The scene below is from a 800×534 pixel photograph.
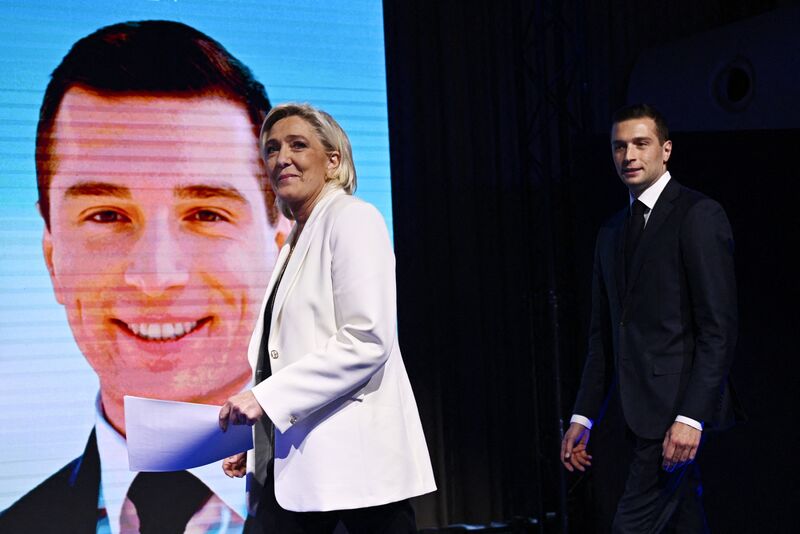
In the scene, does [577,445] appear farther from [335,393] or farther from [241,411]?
[241,411]

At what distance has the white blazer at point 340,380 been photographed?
6.29 ft

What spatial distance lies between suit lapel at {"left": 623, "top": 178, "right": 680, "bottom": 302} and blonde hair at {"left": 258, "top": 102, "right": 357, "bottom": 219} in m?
0.89

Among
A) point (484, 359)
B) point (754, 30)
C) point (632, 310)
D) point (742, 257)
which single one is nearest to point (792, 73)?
point (754, 30)

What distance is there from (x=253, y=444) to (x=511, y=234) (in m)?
3.28

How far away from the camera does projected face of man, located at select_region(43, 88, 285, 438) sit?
4.48m

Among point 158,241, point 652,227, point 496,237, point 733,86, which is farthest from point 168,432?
point 733,86

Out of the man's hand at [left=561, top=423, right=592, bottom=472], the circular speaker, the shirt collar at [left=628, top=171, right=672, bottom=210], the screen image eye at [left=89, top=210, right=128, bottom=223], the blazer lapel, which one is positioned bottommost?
the man's hand at [left=561, top=423, right=592, bottom=472]

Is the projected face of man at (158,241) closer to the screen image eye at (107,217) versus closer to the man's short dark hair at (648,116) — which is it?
the screen image eye at (107,217)

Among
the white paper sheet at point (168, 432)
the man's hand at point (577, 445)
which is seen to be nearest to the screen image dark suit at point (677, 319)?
the man's hand at point (577, 445)

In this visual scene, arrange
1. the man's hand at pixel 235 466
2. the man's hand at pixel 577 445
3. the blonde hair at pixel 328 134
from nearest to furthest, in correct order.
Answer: the blonde hair at pixel 328 134 < the man's hand at pixel 235 466 < the man's hand at pixel 577 445

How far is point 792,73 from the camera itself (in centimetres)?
452

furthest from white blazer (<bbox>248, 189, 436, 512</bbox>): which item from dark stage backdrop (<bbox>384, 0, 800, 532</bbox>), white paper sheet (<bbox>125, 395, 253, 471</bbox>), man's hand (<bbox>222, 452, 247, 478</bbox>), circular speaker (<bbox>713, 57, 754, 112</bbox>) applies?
circular speaker (<bbox>713, 57, 754, 112</bbox>)

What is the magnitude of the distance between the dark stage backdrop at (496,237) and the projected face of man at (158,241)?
89 cm

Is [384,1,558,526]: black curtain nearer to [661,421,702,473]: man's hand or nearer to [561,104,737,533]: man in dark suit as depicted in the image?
[561,104,737,533]: man in dark suit
